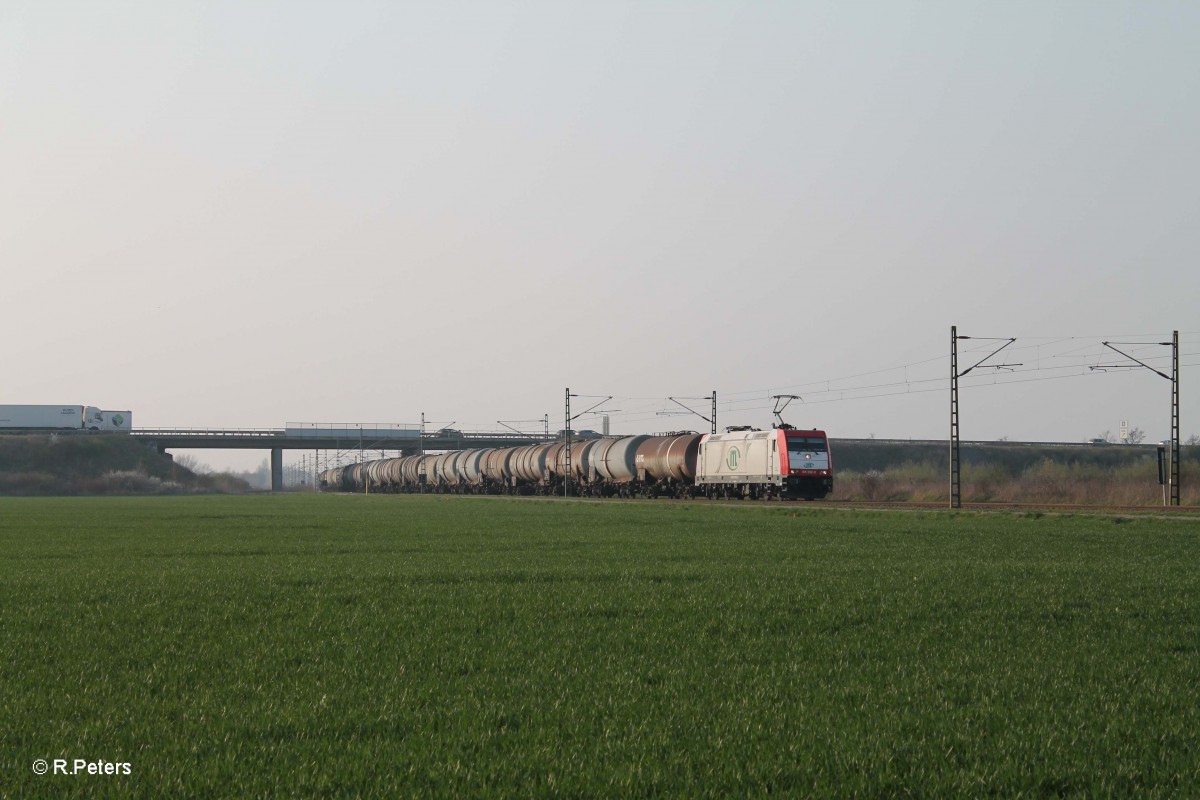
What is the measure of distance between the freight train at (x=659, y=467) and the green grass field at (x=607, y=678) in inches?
1267

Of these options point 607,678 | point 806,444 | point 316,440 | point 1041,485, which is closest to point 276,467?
point 316,440

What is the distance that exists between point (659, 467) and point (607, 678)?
52127 mm

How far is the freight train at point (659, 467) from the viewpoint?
52.2m

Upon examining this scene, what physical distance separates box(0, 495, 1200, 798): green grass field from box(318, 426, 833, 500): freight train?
106 ft

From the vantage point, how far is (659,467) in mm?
61188

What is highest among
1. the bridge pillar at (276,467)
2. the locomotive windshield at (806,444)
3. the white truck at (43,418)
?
the white truck at (43,418)

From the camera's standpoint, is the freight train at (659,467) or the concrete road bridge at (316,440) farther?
the concrete road bridge at (316,440)

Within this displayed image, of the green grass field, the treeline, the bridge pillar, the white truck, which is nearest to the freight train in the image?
the treeline

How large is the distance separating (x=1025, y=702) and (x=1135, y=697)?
832 mm

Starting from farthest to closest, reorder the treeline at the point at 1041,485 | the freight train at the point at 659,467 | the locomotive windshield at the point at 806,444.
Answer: the freight train at the point at 659,467 < the locomotive windshield at the point at 806,444 < the treeline at the point at 1041,485

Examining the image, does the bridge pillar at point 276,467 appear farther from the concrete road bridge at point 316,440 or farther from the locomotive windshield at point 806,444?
the locomotive windshield at point 806,444

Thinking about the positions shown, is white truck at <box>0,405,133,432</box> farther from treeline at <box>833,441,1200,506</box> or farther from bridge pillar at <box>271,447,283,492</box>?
treeline at <box>833,441,1200,506</box>

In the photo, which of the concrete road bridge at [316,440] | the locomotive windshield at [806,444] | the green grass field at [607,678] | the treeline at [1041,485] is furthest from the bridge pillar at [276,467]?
the green grass field at [607,678]

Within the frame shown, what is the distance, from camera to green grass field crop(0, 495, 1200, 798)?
6512 mm
